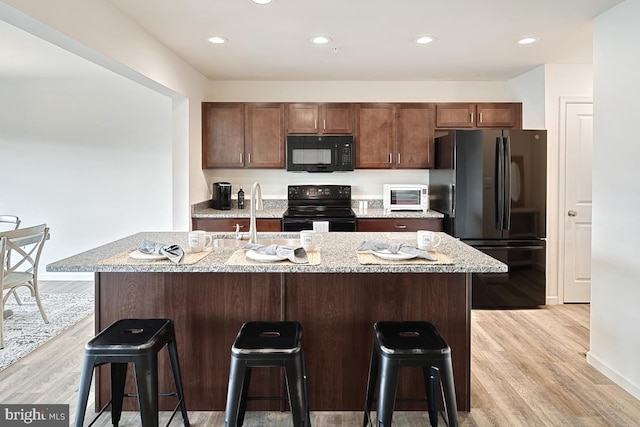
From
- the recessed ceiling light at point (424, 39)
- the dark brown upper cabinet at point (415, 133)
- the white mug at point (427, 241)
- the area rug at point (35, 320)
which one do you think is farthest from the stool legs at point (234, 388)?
the dark brown upper cabinet at point (415, 133)

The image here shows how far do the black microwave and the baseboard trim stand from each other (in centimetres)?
274

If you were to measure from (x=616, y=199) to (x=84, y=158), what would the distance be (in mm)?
5284

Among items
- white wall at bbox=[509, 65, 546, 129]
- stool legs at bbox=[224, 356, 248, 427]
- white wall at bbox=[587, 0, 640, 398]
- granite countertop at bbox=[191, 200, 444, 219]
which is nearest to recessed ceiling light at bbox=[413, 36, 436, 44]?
white wall at bbox=[587, 0, 640, 398]

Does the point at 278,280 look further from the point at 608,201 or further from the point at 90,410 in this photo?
the point at 608,201

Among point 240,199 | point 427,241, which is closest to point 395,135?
point 240,199

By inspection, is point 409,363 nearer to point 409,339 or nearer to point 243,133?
point 409,339

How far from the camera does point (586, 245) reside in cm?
418

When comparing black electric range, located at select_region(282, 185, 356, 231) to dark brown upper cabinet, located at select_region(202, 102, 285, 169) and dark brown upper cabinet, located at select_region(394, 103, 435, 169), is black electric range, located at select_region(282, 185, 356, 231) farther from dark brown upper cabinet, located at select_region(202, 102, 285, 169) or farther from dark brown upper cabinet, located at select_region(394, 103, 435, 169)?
dark brown upper cabinet, located at select_region(394, 103, 435, 169)

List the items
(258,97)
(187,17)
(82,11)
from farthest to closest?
(258,97), (187,17), (82,11)

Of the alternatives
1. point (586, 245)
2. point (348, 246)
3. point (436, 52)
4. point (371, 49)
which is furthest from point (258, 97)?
point (586, 245)

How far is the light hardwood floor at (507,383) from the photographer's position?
2.15 m

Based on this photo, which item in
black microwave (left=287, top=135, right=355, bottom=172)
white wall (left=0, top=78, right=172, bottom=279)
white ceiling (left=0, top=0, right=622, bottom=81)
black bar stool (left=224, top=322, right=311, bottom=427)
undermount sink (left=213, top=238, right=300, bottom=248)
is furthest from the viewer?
white wall (left=0, top=78, right=172, bottom=279)

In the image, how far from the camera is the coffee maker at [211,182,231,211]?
15.0ft

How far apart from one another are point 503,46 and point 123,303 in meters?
3.49
